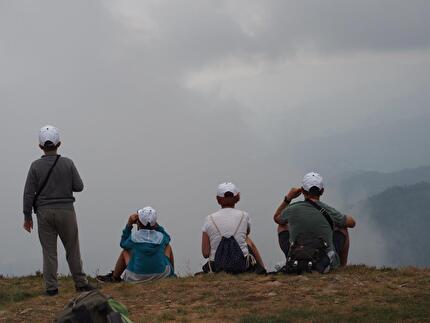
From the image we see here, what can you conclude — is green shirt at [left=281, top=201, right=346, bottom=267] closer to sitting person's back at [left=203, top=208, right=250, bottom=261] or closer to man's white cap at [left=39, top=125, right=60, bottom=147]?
sitting person's back at [left=203, top=208, right=250, bottom=261]

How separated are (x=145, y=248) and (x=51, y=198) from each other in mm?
1926

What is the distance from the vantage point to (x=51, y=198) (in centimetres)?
1092

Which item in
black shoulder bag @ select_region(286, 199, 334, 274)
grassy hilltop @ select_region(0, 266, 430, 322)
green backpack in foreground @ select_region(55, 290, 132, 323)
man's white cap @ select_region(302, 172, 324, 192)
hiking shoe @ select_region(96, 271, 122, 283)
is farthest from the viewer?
hiking shoe @ select_region(96, 271, 122, 283)

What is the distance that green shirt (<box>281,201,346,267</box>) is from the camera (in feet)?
37.6

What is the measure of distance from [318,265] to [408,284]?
60.0 inches

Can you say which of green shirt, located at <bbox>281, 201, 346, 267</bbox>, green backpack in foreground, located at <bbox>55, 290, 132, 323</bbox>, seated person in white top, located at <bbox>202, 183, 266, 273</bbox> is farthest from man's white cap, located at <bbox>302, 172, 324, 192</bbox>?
green backpack in foreground, located at <bbox>55, 290, 132, 323</bbox>

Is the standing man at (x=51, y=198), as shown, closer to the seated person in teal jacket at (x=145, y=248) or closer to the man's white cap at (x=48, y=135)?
the man's white cap at (x=48, y=135)

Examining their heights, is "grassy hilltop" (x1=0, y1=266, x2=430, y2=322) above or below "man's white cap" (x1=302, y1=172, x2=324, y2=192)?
below

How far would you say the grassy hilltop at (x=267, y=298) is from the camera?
8906 millimetres

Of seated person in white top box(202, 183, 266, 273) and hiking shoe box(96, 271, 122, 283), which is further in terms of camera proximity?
hiking shoe box(96, 271, 122, 283)

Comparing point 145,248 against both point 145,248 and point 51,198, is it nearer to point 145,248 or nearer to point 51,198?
point 145,248

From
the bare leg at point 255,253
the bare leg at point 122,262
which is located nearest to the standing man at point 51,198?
the bare leg at point 122,262

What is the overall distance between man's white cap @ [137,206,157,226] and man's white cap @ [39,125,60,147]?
2046 millimetres

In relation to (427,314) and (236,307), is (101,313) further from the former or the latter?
(427,314)
